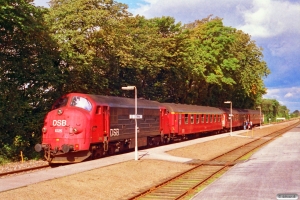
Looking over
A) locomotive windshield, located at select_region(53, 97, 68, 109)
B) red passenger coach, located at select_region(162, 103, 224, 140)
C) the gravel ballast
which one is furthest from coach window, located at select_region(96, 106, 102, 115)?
Result: red passenger coach, located at select_region(162, 103, 224, 140)

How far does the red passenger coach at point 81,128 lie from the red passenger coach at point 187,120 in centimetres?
1181

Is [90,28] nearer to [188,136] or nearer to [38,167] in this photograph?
[38,167]

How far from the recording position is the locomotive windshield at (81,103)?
79.7ft

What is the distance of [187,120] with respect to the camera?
45.0 m

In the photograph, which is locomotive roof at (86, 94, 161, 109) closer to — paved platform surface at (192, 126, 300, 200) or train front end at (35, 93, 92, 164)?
train front end at (35, 93, 92, 164)

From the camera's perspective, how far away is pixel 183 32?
55.6 m

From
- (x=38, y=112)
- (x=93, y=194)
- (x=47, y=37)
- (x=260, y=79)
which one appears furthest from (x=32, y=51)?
(x=260, y=79)

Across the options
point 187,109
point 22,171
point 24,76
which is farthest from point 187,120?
point 22,171

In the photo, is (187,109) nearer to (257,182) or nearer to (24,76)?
(24,76)

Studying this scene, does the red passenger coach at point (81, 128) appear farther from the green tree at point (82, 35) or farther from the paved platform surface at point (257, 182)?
the paved platform surface at point (257, 182)

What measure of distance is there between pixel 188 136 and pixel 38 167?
28.1 m

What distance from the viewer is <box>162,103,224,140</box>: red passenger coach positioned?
40.8 m

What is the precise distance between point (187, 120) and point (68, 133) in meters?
23.3

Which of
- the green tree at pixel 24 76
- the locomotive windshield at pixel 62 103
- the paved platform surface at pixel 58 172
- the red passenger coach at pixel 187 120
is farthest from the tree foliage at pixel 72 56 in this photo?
the paved platform surface at pixel 58 172
